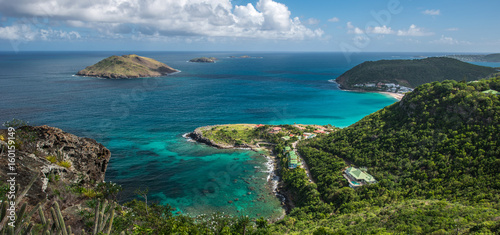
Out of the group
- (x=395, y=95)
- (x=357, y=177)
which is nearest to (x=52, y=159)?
(x=357, y=177)

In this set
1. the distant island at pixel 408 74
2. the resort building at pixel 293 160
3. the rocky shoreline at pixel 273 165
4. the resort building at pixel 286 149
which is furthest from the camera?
the distant island at pixel 408 74

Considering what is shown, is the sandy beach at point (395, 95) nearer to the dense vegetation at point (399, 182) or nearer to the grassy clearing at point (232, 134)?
the dense vegetation at point (399, 182)

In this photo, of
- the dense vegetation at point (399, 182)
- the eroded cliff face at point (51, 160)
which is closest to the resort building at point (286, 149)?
the dense vegetation at point (399, 182)

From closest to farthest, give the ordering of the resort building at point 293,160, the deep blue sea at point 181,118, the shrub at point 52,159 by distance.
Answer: the shrub at point 52,159
the deep blue sea at point 181,118
the resort building at point 293,160

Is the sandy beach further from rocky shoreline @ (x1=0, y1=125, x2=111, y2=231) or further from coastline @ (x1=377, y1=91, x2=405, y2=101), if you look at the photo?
rocky shoreline @ (x1=0, y1=125, x2=111, y2=231)

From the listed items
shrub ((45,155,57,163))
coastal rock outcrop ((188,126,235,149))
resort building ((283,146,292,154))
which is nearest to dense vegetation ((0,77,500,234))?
resort building ((283,146,292,154))

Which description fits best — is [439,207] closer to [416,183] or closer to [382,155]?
[416,183]
